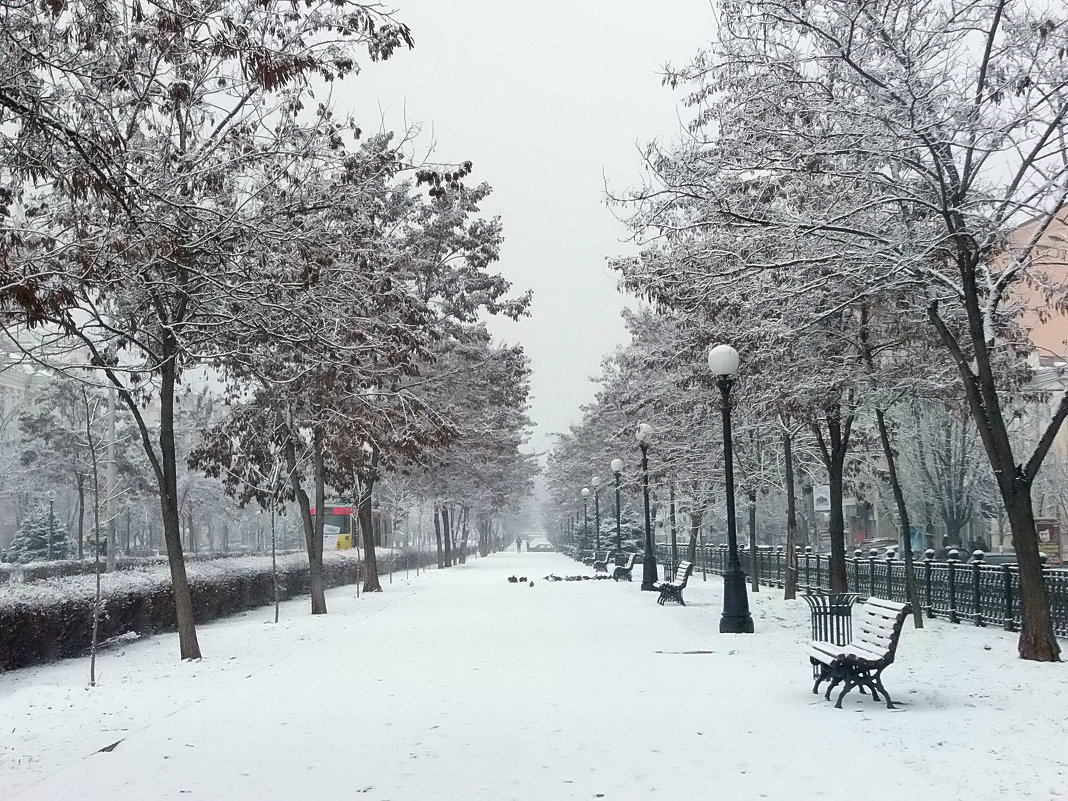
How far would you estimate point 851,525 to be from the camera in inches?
3462

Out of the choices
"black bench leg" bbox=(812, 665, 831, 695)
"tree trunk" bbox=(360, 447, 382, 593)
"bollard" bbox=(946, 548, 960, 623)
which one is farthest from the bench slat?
"tree trunk" bbox=(360, 447, 382, 593)

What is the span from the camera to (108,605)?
1806cm

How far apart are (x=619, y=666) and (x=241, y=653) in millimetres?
6400

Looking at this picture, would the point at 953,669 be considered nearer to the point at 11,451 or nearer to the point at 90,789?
the point at 90,789

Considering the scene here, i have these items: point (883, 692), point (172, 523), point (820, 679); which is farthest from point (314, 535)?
point (883, 692)

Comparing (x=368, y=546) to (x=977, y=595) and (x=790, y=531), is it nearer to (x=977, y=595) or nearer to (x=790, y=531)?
(x=790, y=531)

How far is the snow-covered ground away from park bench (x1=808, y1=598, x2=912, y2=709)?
9.6 inches

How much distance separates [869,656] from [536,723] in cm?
315

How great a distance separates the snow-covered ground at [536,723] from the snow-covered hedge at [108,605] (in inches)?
22.6

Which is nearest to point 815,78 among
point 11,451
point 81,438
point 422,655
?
point 422,655

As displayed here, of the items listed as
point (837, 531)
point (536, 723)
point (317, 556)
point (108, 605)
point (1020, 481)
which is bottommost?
point (536, 723)

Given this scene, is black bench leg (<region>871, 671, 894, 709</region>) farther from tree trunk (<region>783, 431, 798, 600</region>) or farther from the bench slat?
tree trunk (<region>783, 431, 798, 600</region>)

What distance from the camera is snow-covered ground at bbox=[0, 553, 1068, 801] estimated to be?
7203 mm

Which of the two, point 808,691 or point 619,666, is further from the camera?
point 619,666
